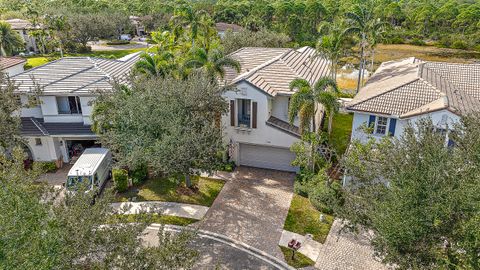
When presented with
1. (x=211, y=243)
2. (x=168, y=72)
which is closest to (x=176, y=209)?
(x=211, y=243)

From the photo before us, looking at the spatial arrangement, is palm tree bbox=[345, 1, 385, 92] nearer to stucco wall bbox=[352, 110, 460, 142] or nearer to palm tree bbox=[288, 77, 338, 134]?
stucco wall bbox=[352, 110, 460, 142]

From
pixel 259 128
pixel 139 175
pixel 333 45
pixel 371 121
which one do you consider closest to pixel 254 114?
pixel 259 128

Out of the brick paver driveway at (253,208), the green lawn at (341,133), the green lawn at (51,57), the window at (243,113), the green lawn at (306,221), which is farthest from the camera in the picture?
the green lawn at (51,57)

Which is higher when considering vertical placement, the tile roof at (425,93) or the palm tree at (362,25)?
the palm tree at (362,25)

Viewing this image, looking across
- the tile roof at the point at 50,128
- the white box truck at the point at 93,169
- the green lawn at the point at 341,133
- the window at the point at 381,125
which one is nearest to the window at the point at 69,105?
the tile roof at the point at 50,128

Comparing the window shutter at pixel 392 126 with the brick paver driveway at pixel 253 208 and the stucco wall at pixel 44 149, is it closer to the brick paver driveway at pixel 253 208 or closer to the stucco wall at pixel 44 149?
the brick paver driveway at pixel 253 208

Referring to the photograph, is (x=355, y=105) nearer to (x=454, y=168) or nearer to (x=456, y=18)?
(x=454, y=168)

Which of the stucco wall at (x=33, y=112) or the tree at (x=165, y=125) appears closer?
the tree at (x=165, y=125)
